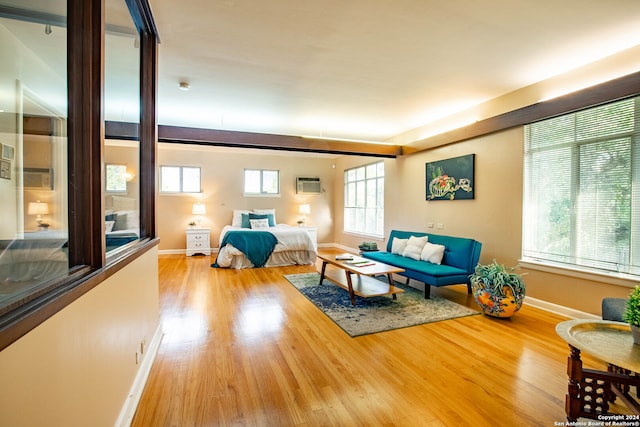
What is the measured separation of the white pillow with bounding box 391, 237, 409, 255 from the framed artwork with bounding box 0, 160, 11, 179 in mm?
4752

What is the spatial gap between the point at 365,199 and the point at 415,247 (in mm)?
2969

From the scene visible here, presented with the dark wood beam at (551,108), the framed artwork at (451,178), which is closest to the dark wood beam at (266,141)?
the framed artwork at (451,178)

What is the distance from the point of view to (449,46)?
9.23 feet

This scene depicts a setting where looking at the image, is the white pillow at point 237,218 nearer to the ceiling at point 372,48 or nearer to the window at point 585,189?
the ceiling at point 372,48

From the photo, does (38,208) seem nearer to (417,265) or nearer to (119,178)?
(119,178)

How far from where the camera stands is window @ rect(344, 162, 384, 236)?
6.95 m

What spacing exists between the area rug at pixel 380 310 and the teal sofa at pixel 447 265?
0.27 meters

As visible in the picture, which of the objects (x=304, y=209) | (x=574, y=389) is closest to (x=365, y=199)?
(x=304, y=209)

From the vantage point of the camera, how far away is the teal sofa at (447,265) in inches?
150

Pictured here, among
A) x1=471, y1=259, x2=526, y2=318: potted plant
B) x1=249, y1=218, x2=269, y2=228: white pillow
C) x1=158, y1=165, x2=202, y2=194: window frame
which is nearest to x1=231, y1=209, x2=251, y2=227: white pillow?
x1=249, y1=218, x2=269, y2=228: white pillow

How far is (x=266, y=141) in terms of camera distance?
514cm

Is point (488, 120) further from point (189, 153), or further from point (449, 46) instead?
point (189, 153)

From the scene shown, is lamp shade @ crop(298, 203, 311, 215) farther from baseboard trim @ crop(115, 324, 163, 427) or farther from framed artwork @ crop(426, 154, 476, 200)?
baseboard trim @ crop(115, 324, 163, 427)

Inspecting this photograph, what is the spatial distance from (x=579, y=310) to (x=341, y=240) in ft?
19.1
